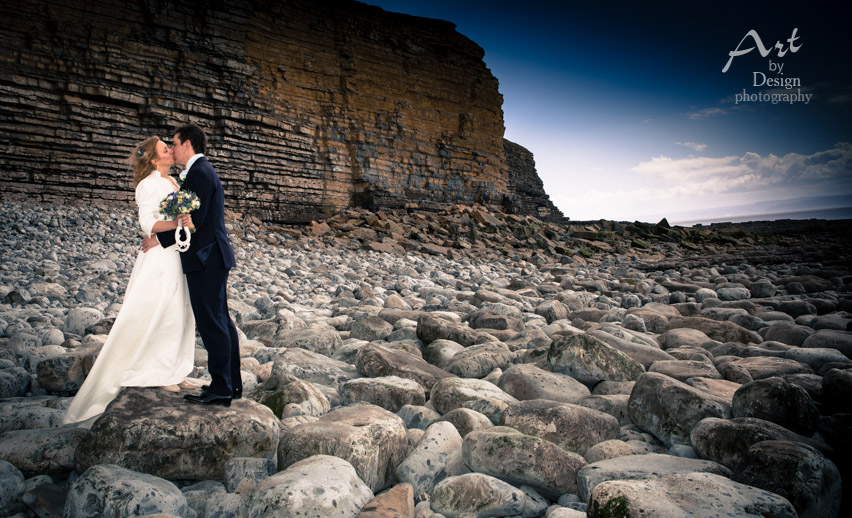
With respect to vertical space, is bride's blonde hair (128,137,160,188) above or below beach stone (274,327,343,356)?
above

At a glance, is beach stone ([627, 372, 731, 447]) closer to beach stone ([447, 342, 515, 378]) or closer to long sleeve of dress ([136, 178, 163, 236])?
beach stone ([447, 342, 515, 378])

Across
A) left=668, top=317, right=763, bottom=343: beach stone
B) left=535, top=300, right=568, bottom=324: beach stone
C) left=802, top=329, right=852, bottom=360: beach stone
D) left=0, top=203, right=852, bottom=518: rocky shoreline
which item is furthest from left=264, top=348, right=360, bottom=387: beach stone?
left=802, top=329, right=852, bottom=360: beach stone

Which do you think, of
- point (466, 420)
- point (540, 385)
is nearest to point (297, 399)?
point (466, 420)

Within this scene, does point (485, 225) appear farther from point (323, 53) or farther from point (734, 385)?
point (734, 385)

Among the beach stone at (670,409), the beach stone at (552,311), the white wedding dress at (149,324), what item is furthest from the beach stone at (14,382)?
the beach stone at (552,311)

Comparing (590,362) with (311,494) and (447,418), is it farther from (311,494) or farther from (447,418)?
(311,494)

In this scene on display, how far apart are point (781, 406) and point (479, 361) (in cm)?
152

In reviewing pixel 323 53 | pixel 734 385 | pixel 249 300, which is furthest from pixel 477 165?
pixel 734 385

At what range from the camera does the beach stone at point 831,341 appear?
3096 millimetres

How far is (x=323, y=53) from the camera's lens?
1445 cm

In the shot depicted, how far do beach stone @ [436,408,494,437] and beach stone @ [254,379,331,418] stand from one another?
63cm

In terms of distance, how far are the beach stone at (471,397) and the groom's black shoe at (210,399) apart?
3.23 feet

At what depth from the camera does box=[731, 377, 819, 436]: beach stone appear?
1.98 m

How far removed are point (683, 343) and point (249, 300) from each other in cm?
401
